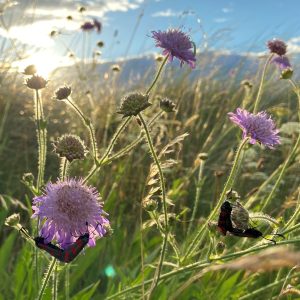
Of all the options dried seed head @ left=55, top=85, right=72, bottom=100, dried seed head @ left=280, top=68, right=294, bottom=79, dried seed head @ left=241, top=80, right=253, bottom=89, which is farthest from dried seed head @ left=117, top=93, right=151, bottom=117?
dried seed head @ left=241, top=80, right=253, bottom=89

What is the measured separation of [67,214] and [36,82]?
2.55ft

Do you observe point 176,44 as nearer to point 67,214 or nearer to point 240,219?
point 240,219

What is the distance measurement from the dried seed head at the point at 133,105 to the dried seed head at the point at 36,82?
1.71 ft

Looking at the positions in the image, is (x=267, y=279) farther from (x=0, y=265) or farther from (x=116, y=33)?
(x=116, y=33)

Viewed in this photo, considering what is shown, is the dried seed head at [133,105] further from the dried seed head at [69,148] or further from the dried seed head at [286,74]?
the dried seed head at [286,74]

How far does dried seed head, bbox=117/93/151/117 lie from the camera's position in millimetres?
1774

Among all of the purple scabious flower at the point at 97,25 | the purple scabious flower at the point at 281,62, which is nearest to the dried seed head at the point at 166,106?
the purple scabious flower at the point at 281,62

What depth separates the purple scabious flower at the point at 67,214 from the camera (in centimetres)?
157

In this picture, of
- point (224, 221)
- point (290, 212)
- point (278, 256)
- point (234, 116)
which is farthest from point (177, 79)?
point (278, 256)

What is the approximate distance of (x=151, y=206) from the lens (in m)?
1.79

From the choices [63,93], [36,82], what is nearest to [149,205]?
[63,93]

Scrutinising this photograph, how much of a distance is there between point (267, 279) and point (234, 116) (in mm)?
1464

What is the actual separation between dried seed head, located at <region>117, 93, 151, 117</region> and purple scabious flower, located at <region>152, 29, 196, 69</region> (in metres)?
0.57

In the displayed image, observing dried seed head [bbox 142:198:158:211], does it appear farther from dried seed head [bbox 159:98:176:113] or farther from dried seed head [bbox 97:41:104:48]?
dried seed head [bbox 97:41:104:48]
